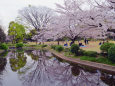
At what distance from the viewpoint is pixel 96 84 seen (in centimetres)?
545

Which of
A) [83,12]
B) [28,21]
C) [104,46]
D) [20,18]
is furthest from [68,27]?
[20,18]

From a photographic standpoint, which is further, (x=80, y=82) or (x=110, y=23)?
(x=110, y=23)

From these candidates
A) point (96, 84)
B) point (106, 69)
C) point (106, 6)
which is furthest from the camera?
point (106, 6)

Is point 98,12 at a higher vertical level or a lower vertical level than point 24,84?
higher

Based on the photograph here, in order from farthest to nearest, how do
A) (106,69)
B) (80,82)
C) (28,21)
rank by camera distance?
(28,21), (106,69), (80,82)

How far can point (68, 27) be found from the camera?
1348cm

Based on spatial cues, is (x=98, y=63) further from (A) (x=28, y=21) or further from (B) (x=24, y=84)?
(A) (x=28, y=21)

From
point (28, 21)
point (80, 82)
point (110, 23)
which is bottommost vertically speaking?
point (80, 82)

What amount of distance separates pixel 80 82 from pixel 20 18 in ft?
123

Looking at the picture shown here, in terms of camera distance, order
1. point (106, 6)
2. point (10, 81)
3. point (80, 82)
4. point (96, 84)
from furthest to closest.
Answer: point (106, 6) < point (10, 81) < point (80, 82) < point (96, 84)

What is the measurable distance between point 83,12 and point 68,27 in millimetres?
4083

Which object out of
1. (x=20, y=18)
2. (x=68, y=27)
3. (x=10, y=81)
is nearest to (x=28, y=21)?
(x=20, y=18)

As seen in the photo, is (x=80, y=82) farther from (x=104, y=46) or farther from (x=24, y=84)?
(x=104, y=46)

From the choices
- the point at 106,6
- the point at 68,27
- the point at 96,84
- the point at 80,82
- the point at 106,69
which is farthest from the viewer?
the point at 68,27
